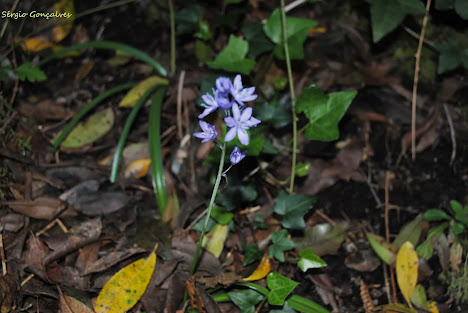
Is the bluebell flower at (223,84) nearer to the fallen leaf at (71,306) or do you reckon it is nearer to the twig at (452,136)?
the fallen leaf at (71,306)

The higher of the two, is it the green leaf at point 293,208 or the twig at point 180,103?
the twig at point 180,103

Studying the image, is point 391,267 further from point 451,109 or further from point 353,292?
point 451,109

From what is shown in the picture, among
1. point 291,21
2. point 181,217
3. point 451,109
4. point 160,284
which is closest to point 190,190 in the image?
point 181,217

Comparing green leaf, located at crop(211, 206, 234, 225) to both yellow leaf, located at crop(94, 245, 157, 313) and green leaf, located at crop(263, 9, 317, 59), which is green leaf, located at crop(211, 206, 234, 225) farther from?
green leaf, located at crop(263, 9, 317, 59)

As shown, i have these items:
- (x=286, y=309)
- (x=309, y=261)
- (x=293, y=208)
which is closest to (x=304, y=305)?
(x=286, y=309)

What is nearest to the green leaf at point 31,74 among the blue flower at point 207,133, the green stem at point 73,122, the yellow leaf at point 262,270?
the green stem at point 73,122

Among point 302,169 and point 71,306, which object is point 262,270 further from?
point 71,306
